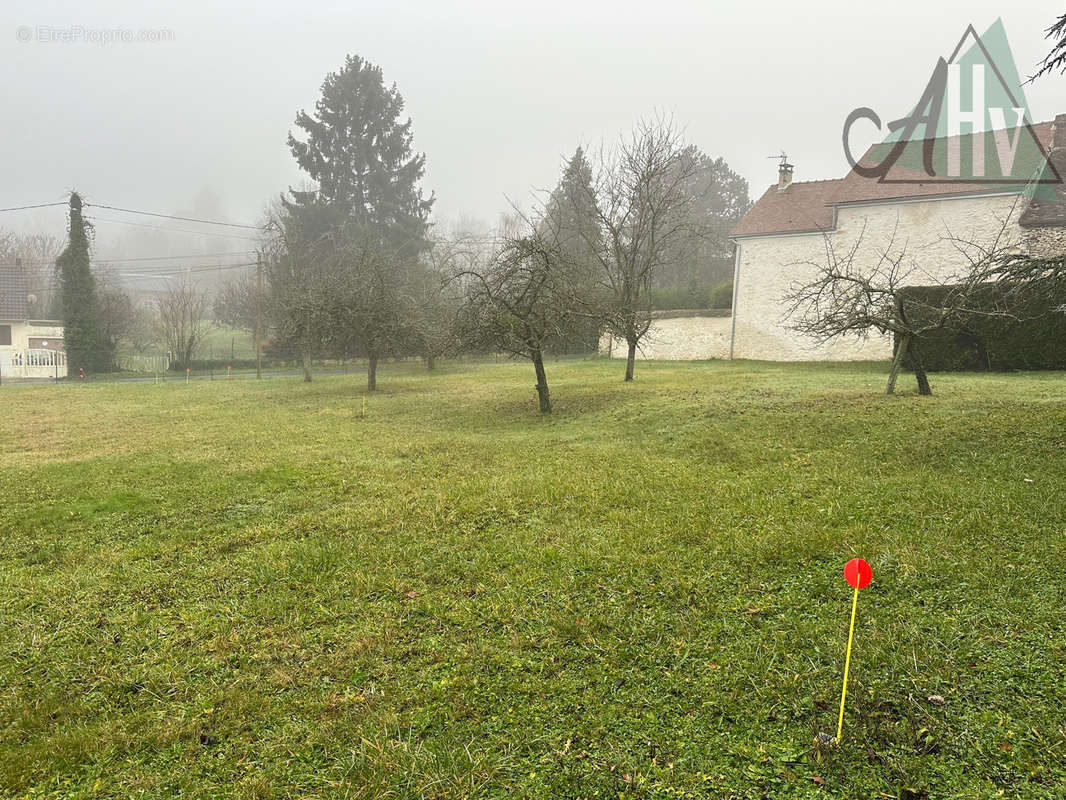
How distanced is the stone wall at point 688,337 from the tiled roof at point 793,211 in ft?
14.0

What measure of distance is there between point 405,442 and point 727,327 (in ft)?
67.3

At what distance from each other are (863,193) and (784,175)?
5.76 meters

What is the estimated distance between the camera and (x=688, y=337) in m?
28.3

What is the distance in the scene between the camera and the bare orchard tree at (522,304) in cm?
1284

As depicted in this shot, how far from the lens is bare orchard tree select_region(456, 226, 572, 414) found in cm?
1284

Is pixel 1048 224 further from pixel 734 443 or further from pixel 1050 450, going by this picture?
pixel 734 443

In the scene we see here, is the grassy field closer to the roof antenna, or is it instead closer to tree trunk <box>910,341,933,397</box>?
tree trunk <box>910,341,933,397</box>

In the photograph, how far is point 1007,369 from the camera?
647 inches

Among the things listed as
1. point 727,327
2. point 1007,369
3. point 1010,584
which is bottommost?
point 1010,584

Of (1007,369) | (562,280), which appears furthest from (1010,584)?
(1007,369)

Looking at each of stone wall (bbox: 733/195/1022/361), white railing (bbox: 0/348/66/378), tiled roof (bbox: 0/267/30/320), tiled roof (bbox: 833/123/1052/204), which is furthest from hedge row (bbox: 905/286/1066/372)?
tiled roof (bbox: 0/267/30/320)

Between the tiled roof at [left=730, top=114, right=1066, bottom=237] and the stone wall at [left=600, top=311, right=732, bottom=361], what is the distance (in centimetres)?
425

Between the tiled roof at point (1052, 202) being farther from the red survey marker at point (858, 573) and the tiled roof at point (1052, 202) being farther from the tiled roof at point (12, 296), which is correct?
the tiled roof at point (12, 296)

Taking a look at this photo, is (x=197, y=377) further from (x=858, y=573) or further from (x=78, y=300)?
(x=858, y=573)
